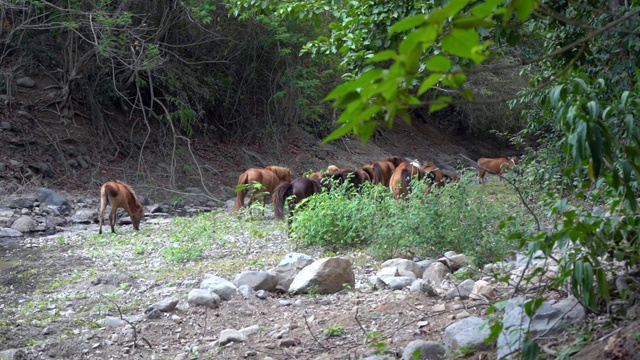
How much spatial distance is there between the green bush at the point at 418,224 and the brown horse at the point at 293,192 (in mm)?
2594

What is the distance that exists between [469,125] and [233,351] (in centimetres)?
2640

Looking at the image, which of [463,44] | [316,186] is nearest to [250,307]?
[463,44]

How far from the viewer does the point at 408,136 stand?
30531 mm

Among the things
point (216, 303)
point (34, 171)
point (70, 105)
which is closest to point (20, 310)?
point (216, 303)

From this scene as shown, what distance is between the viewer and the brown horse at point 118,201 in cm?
1398

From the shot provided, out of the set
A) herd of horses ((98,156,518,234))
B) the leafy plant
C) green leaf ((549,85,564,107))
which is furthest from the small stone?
herd of horses ((98,156,518,234))

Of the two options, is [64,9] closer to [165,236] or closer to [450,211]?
[165,236]

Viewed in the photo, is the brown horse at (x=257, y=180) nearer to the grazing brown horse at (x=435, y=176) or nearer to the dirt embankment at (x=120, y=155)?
the dirt embankment at (x=120, y=155)

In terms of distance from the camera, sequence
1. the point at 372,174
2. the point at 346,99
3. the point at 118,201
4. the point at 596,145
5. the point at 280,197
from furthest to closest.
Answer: the point at 372,174, the point at 118,201, the point at 280,197, the point at 596,145, the point at 346,99

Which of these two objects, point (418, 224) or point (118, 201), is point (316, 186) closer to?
point (118, 201)

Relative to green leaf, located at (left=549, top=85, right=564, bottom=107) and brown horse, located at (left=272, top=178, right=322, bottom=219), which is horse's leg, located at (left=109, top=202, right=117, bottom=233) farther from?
green leaf, located at (left=549, top=85, right=564, bottom=107)

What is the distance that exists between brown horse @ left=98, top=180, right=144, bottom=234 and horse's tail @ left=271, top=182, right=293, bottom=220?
286cm

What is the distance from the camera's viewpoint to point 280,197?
43.2ft

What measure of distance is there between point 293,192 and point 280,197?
0.25m
